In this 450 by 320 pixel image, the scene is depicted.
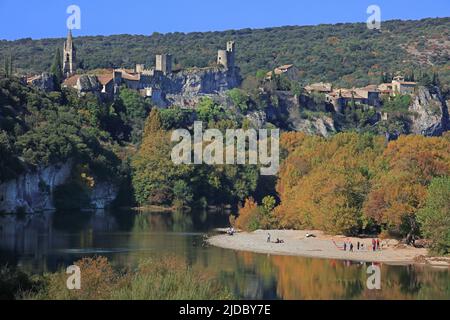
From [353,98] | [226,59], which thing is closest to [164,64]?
[226,59]

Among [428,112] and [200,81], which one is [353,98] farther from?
[200,81]

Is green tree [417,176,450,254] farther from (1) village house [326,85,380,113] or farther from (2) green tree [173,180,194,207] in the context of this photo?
(1) village house [326,85,380,113]

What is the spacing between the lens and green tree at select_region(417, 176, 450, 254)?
5453 cm

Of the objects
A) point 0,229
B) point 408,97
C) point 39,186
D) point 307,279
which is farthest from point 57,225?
point 408,97

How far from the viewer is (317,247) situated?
6006 cm

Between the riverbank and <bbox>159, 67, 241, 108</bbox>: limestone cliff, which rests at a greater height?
<bbox>159, 67, 241, 108</bbox>: limestone cliff

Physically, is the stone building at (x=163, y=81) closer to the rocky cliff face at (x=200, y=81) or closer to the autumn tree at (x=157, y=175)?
the rocky cliff face at (x=200, y=81)

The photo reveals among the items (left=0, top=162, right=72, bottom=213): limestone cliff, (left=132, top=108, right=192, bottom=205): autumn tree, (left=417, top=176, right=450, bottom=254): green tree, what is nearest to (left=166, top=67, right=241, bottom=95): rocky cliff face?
(left=132, top=108, right=192, bottom=205): autumn tree

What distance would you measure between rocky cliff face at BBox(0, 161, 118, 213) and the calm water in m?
4.82

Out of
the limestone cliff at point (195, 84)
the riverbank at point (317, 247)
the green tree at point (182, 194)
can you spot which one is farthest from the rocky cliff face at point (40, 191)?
the limestone cliff at point (195, 84)

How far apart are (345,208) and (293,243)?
13.3 ft

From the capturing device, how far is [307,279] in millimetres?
46625

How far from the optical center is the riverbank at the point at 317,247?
55344 mm
